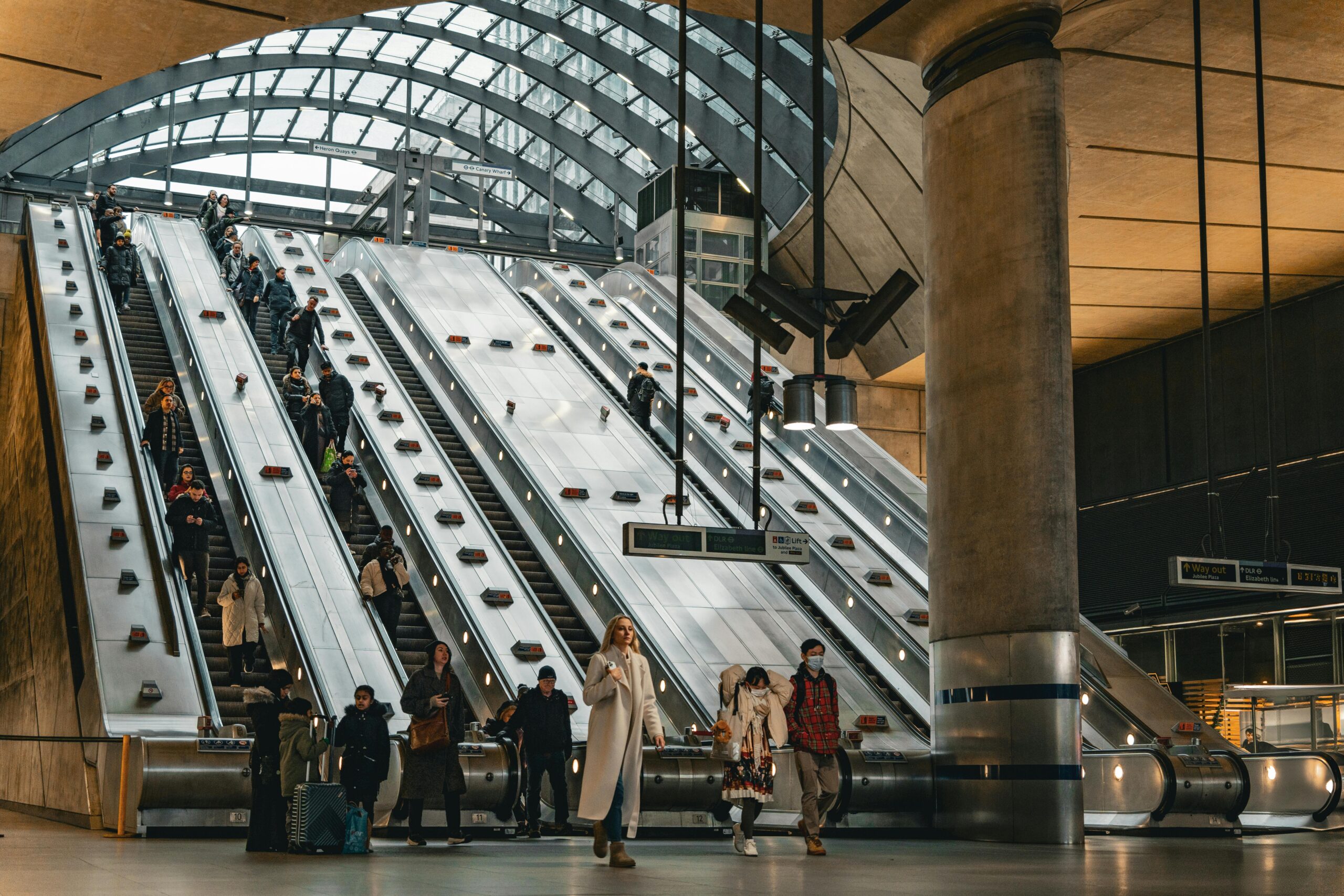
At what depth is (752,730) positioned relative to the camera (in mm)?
10117

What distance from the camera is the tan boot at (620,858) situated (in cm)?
827

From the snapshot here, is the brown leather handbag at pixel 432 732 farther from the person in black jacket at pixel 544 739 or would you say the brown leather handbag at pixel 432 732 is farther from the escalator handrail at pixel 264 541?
the escalator handrail at pixel 264 541

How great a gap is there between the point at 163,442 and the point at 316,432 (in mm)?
2201

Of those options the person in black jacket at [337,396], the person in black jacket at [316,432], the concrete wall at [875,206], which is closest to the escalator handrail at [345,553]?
the person in black jacket at [316,432]

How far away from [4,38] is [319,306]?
435 inches

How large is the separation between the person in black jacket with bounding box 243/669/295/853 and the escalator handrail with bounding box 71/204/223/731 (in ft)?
8.59

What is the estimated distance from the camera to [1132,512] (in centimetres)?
2783

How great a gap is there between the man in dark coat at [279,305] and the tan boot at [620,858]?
56.3ft

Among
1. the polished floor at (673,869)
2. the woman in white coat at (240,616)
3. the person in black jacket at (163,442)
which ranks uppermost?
the person in black jacket at (163,442)

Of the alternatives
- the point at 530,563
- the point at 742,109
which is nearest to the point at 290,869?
the point at 530,563

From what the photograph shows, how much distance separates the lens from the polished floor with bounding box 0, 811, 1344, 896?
21.6ft

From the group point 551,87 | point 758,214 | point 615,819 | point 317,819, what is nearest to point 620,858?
point 615,819

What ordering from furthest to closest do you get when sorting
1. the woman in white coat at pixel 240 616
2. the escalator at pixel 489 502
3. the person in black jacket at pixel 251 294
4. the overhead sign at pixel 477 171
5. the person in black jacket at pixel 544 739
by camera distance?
the overhead sign at pixel 477 171 → the person in black jacket at pixel 251 294 → the escalator at pixel 489 502 → the woman in white coat at pixel 240 616 → the person in black jacket at pixel 544 739

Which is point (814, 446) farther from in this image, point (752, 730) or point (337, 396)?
point (752, 730)
